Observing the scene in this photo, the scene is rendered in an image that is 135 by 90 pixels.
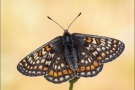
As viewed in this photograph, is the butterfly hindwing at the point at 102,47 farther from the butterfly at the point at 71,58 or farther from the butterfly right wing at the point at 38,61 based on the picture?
the butterfly right wing at the point at 38,61

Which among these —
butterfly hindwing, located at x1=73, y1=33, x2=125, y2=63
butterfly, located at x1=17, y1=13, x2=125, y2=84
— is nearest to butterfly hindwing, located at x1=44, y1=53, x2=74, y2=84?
butterfly, located at x1=17, y1=13, x2=125, y2=84

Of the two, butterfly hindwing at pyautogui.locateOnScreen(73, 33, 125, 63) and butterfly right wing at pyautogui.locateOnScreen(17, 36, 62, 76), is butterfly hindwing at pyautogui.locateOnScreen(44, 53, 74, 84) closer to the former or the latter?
butterfly right wing at pyautogui.locateOnScreen(17, 36, 62, 76)

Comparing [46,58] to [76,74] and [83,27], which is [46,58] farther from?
[83,27]

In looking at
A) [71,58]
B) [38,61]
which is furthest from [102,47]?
[38,61]

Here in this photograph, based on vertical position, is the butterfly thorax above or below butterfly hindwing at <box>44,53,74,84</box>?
above

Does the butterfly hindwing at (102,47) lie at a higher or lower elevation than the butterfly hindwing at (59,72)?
higher

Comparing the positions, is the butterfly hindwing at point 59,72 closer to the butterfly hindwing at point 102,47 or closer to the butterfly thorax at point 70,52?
the butterfly thorax at point 70,52

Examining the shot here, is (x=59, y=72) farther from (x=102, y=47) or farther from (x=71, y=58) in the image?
(x=102, y=47)

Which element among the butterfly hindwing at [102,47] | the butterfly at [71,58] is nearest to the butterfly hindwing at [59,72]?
the butterfly at [71,58]
